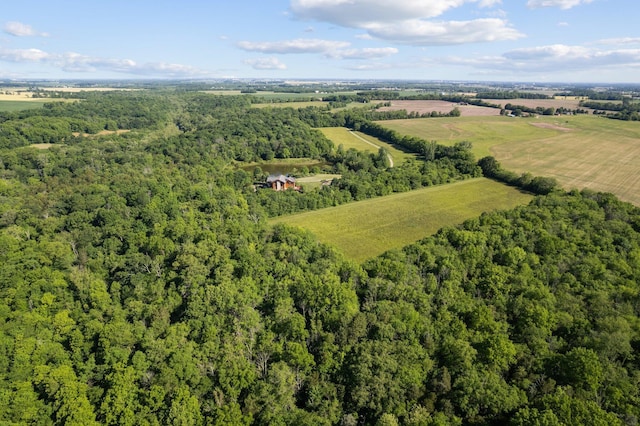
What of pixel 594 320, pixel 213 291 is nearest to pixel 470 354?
pixel 594 320

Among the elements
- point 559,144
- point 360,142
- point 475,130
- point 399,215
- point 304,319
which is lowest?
point 304,319

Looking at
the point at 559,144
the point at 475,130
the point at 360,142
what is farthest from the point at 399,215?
the point at 475,130

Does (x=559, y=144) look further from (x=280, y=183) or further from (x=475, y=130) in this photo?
(x=280, y=183)

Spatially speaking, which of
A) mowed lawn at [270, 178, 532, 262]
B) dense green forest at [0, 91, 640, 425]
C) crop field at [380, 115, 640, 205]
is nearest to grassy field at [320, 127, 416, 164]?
crop field at [380, 115, 640, 205]

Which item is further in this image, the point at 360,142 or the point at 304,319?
the point at 360,142

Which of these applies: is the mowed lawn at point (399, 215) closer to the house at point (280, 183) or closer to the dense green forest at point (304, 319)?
the dense green forest at point (304, 319)

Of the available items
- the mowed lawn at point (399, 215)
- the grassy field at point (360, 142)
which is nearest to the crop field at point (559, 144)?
the grassy field at point (360, 142)
